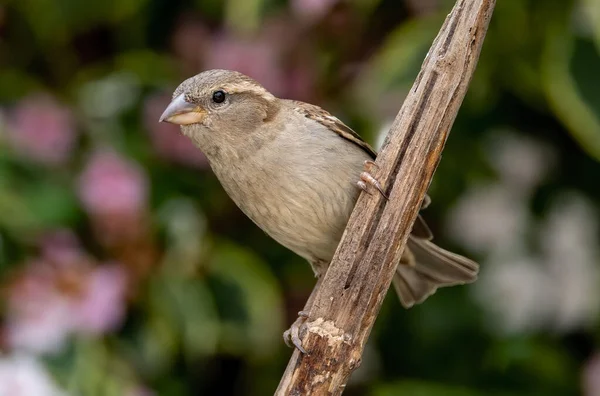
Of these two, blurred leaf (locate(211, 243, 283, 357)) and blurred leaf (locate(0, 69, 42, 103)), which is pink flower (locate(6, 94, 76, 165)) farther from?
blurred leaf (locate(211, 243, 283, 357))

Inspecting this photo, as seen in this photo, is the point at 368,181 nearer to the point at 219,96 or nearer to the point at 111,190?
the point at 219,96

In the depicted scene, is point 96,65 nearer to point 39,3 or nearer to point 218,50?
point 39,3

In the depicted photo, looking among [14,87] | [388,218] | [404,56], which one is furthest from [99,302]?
[388,218]

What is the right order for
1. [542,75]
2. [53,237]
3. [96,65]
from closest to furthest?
[542,75]
[53,237]
[96,65]

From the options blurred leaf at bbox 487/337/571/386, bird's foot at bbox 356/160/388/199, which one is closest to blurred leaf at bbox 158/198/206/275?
blurred leaf at bbox 487/337/571/386

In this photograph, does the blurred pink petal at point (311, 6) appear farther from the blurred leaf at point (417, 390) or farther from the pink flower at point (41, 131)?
the blurred leaf at point (417, 390)

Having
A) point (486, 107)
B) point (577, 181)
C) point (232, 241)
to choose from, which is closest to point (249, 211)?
point (232, 241)

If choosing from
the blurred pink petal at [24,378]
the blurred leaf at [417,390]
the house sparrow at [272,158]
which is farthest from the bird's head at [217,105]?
the blurred leaf at [417,390]
